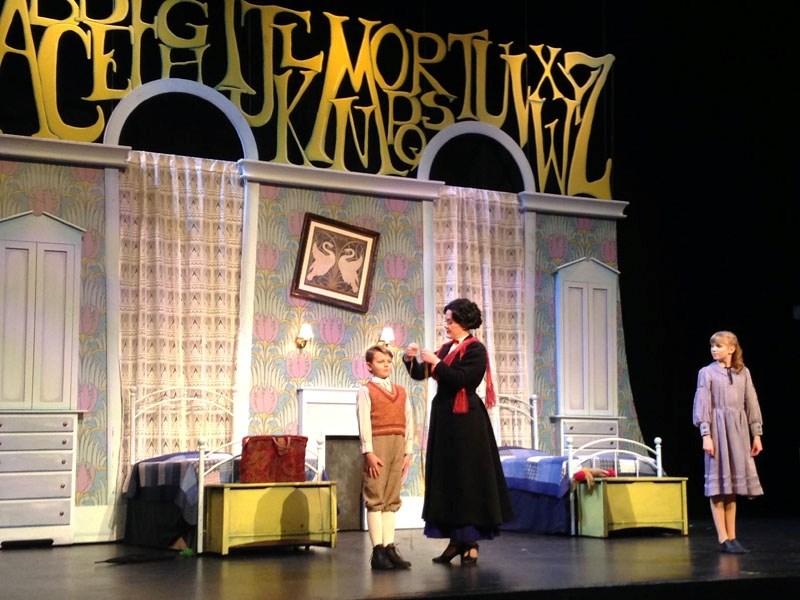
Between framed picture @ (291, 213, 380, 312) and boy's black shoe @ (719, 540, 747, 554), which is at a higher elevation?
framed picture @ (291, 213, 380, 312)

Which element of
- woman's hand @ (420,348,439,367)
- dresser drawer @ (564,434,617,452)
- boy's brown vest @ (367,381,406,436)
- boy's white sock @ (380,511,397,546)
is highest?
woman's hand @ (420,348,439,367)

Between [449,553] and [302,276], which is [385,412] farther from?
[302,276]

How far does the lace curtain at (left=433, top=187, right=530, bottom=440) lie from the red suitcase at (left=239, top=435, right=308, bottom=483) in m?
2.72

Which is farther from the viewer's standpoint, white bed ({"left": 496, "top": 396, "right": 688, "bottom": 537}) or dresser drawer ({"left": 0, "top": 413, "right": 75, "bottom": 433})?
white bed ({"left": 496, "top": 396, "right": 688, "bottom": 537})

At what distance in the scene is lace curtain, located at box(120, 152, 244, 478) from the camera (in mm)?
8492

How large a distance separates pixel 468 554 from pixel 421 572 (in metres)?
0.48

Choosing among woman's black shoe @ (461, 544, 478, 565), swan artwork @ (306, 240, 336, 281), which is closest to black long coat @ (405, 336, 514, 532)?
woman's black shoe @ (461, 544, 478, 565)

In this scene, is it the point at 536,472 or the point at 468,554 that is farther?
the point at 536,472

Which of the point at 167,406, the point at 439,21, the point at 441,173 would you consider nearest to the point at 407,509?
the point at 167,406

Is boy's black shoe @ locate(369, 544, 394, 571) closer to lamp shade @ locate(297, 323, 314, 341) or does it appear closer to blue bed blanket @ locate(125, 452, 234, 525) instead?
blue bed blanket @ locate(125, 452, 234, 525)

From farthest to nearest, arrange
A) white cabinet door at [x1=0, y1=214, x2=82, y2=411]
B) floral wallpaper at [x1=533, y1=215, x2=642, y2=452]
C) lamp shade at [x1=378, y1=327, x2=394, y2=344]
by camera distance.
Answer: floral wallpaper at [x1=533, y1=215, x2=642, y2=452]
lamp shade at [x1=378, y1=327, x2=394, y2=344]
white cabinet door at [x1=0, y1=214, x2=82, y2=411]

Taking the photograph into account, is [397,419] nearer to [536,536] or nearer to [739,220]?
[536,536]

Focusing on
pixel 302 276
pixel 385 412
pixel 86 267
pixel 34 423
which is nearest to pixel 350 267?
pixel 302 276

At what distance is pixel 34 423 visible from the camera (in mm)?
7992
